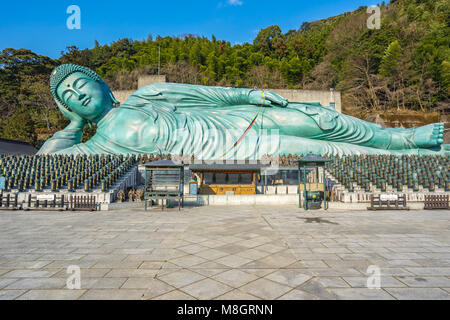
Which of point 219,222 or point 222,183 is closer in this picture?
point 219,222

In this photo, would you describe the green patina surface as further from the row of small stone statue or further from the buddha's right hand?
the row of small stone statue

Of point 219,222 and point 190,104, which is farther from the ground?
point 190,104

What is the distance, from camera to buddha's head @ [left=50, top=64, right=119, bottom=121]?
41.5 feet

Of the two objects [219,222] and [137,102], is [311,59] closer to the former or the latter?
[137,102]

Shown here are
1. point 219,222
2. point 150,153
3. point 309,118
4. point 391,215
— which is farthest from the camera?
point 309,118

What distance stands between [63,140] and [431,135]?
1754cm

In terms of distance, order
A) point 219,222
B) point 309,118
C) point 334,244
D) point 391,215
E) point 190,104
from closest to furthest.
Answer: point 334,244 → point 219,222 → point 391,215 → point 309,118 → point 190,104

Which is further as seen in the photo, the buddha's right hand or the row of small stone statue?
the buddha's right hand

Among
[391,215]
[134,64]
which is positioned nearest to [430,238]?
[391,215]

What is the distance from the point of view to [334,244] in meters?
4.30

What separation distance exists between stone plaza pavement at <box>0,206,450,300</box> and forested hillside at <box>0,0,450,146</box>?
20.3 meters

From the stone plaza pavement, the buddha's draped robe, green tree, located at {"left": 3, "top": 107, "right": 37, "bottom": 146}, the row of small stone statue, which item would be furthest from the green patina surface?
green tree, located at {"left": 3, "top": 107, "right": 37, "bottom": 146}

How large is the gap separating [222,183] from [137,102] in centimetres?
633
